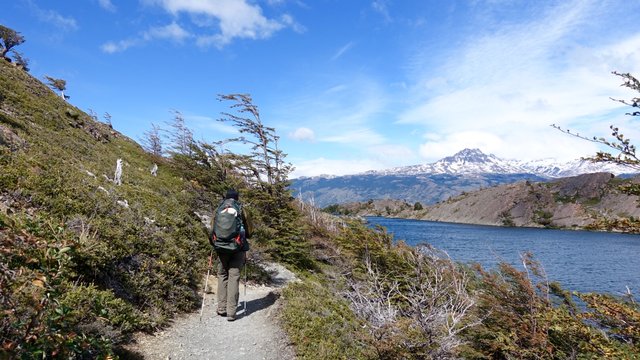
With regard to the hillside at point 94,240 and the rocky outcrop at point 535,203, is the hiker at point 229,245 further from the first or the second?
the rocky outcrop at point 535,203

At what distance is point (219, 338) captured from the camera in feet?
26.4

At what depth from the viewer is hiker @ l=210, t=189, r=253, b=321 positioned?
342 inches

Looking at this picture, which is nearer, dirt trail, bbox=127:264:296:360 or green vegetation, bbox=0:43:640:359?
green vegetation, bbox=0:43:640:359

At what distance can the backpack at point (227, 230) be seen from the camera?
866 cm

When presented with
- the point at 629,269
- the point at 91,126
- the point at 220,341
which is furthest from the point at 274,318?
the point at 629,269

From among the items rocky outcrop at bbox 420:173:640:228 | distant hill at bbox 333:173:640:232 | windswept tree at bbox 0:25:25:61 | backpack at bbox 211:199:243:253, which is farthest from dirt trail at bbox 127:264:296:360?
rocky outcrop at bbox 420:173:640:228

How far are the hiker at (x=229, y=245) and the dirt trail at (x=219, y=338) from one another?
1.54 feet

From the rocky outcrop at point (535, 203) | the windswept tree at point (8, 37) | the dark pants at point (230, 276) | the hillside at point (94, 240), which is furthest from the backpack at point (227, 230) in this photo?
the rocky outcrop at point (535, 203)

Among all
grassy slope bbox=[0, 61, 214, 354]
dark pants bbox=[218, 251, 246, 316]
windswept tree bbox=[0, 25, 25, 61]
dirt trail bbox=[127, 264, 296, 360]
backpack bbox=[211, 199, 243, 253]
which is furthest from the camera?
windswept tree bbox=[0, 25, 25, 61]

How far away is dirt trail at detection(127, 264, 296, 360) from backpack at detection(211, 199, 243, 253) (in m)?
1.73

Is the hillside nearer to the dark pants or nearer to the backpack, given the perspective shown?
the dark pants

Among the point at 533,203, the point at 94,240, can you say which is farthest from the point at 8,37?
the point at 533,203

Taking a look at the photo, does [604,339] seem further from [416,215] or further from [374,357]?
[416,215]

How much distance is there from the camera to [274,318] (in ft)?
30.3
